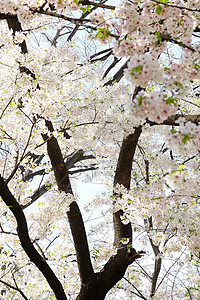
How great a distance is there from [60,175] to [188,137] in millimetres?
3136

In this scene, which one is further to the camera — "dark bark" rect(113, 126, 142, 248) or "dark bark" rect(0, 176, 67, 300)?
"dark bark" rect(113, 126, 142, 248)

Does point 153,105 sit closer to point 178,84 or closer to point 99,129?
point 178,84

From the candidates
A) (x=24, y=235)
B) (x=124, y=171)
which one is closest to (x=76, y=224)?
(x=24, y=235)

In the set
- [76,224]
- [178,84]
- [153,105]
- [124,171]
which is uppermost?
Result: [124,171]

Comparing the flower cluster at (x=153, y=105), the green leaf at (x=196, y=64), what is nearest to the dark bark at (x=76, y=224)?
the green leaf at (x=196, y=64)

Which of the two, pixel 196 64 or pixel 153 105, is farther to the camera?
pixel 196 64

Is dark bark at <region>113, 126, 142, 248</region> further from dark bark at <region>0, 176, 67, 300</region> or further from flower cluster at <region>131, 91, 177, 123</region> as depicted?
flower cluster at <region>131, 91, 177, 123</region>

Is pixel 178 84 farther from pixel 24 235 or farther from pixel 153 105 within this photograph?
pixel 24 235

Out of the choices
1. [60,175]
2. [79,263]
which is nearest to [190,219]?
[79,263]

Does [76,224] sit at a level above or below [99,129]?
below

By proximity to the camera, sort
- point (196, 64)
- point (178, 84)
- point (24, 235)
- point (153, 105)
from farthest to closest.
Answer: point (24, 235) < point (196, 64) < point (178, 84) < point (153, 105)

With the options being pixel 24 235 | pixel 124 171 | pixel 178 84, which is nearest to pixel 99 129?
pixel 124 171

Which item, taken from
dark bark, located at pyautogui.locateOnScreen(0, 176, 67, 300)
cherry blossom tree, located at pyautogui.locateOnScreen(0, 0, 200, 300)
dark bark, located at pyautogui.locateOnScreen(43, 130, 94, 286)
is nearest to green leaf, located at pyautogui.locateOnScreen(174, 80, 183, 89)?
cherry blossom tree, located at pyautogui.locateOnScreen(0, 0, 200, 300)

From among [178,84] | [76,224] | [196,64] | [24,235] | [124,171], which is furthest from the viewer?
[124,171]
